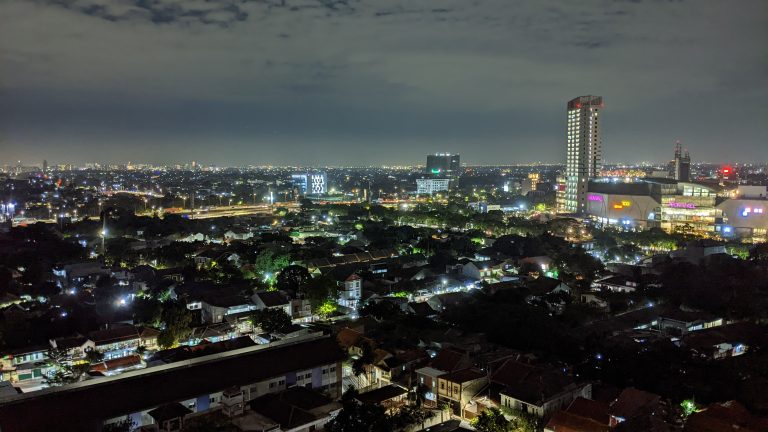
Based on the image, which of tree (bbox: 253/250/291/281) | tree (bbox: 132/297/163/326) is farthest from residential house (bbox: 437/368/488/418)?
tree (bbox: 253/250/291/281)

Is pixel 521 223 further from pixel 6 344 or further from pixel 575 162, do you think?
pixel 6 344

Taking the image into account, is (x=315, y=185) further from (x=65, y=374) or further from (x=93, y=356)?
(x=65, y=374)

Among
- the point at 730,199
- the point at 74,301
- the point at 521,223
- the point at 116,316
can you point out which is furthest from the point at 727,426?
the point at 730,199

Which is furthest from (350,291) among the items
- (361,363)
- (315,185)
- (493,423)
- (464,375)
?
(315,185)

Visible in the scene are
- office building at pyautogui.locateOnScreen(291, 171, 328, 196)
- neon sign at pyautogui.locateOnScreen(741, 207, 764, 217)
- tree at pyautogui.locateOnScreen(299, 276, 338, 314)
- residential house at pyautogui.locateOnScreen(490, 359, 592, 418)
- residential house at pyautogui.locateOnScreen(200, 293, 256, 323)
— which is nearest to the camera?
residential house at pyautogui.locateOnScreen(490, 359, 592, 418)

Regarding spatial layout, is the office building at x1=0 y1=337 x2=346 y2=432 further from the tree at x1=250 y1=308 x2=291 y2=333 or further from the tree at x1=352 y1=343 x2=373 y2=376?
the tree at x1=250 y1=308 x2=291 y2=333

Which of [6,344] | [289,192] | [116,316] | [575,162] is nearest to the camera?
[6,344]

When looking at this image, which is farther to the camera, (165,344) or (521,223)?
(521,223)
